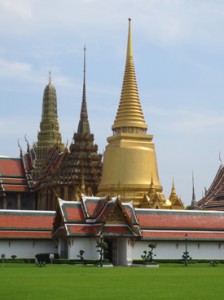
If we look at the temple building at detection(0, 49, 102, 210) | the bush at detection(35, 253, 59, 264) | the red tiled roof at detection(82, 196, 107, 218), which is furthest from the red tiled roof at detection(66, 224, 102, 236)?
the temple building at detection(0, 49, 102, 210)

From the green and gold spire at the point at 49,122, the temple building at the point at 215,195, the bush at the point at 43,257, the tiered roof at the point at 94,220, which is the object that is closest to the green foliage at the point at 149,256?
the tiered roof at the point at 94,220

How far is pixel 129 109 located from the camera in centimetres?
5616

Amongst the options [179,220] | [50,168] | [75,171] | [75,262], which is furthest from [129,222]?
[50,168]

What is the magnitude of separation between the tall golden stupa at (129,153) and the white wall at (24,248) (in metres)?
14.6

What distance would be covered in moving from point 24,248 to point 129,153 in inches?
715

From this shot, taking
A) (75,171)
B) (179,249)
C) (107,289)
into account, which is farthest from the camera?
(75,171)

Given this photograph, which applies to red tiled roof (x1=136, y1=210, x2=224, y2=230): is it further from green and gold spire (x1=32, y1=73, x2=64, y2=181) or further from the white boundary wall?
green and gold spire (x1=32, y1=73, x2=64, y2=181)

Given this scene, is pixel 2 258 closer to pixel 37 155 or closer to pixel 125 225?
pixel 125 225

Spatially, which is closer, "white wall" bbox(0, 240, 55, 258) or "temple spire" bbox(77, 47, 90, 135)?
"white wall" bbox(0, 240, 55, 258)

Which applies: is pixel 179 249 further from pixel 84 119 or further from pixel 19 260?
pixel 84 119

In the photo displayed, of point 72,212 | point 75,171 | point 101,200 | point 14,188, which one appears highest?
point 75,171

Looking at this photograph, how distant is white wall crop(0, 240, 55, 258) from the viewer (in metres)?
39.5

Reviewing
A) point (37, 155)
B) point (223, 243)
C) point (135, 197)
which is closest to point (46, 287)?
point (223, 243)

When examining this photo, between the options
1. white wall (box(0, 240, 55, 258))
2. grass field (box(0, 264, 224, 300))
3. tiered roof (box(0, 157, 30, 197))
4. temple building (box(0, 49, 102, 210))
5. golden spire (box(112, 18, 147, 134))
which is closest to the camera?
grass field (box(0, 264, 224, 300))
